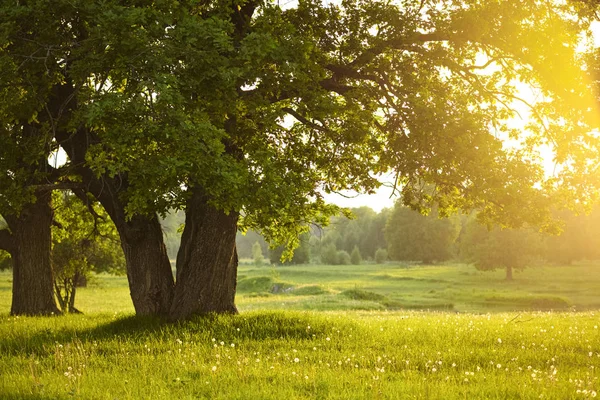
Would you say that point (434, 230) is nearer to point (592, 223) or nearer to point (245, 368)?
point (592, 223)

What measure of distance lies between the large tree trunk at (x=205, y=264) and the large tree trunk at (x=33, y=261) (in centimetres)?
714

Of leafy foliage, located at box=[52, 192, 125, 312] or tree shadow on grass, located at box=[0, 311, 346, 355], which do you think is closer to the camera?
tree shadow on grass, located at box=[0, 311, 346, 355]

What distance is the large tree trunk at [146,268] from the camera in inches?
553

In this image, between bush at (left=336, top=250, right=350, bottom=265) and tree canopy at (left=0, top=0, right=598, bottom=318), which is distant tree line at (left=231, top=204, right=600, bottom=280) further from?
tree canopy at (left=0, top=0, right=598, bottom=318)

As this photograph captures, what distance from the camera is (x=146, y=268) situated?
1418 centimetres

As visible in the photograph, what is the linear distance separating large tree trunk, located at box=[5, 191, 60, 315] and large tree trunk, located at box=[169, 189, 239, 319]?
23.4ft

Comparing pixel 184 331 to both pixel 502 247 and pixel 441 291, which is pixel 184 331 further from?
pixel 502 247

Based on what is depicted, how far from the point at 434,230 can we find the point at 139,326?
A: 87190mm

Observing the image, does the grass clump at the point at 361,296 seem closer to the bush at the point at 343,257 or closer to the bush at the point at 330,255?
the bush at the point at 330,255

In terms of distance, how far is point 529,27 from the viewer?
13.4 metres

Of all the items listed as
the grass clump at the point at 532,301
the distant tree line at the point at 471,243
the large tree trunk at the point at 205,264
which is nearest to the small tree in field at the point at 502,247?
the distant tree line at the point at 471,243

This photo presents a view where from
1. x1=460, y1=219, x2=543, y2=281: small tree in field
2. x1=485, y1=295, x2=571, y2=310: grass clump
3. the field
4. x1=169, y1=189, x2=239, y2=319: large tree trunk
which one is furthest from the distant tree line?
the field

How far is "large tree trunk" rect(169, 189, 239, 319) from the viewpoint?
13453 millimetres

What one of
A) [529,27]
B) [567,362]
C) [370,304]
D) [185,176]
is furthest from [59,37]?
[370,304]
